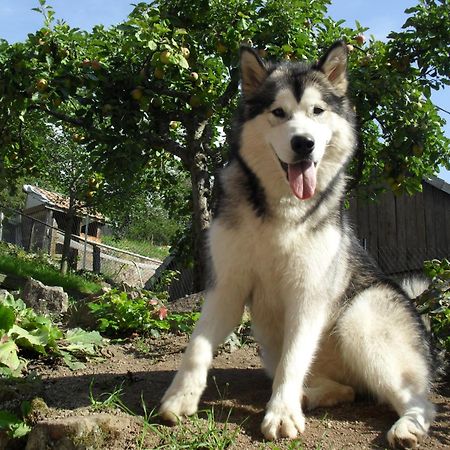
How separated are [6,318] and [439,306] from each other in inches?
107

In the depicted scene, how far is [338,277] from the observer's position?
3.04 metres

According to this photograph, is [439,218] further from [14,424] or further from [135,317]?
[14,424]

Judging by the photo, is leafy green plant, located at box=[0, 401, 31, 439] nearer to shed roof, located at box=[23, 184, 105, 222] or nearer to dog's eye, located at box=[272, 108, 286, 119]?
dog's eye, located at box=[272, 108, 286, 119]

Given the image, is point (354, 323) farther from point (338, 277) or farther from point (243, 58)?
point (243, 58)

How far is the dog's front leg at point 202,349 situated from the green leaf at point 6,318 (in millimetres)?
1301

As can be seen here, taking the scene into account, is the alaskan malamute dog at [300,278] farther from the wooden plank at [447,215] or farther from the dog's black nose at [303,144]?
the wooden plank at [447,215]

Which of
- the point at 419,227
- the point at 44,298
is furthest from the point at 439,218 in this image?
the point at 44,298

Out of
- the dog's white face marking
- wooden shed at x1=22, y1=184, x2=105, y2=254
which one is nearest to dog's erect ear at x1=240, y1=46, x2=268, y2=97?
the dog's white face marking

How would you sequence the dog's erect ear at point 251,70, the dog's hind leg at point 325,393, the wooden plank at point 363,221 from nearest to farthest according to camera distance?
the dog's hind leg at point 325,393, the dog's erect ear at point 251,70, the wooden plank at point 363,221

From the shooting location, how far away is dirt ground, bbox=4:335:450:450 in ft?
8.61

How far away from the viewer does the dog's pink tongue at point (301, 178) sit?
2842mm

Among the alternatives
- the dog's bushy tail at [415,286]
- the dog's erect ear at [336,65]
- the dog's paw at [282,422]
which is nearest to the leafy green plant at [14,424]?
the dog's paw at [282,422]

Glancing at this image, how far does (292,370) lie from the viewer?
2.72 meters

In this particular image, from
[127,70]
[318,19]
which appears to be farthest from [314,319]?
[318,19]
